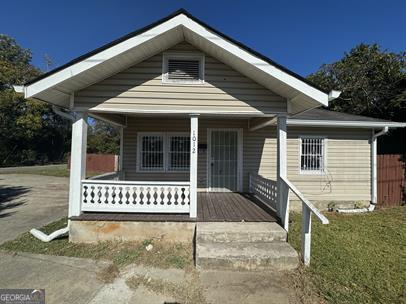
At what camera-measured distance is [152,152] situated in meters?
7.91

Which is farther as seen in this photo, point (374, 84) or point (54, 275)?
point (374, 84)

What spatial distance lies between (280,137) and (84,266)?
459 cm

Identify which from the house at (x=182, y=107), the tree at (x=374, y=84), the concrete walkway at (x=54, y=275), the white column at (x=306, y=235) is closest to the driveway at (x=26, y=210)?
the concrete walkway at (x=54, y=275)

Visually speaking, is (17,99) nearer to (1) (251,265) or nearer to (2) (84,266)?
(2) (84,266)

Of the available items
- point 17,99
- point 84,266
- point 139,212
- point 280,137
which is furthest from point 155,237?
point 17,99

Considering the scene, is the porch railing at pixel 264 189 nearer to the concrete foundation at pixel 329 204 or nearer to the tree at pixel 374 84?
the concrete foundation at pixel 329 204

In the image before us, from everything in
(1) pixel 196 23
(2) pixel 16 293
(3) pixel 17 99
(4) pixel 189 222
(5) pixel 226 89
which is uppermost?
(3) pixel 17 99

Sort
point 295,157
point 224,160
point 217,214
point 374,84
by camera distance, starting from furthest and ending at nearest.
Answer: point 374,84 → point 295,157 → point 224,160 → point 217,214

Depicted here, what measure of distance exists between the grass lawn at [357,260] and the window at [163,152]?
13.1ft

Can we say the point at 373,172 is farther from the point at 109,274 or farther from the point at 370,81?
the point at 370,81

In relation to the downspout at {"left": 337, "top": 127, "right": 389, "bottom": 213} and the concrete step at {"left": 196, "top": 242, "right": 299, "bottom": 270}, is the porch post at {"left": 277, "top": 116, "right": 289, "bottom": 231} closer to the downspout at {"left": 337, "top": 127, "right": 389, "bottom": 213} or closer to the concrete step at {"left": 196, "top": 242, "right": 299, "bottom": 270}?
the concrete step at {"left": 196, "top": 242, "right": 299, "bottom": 270}

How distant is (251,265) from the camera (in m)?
3.83

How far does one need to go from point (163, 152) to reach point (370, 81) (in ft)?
50.4

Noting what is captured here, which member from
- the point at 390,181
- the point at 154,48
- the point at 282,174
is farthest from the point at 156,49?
the point at 390,181
